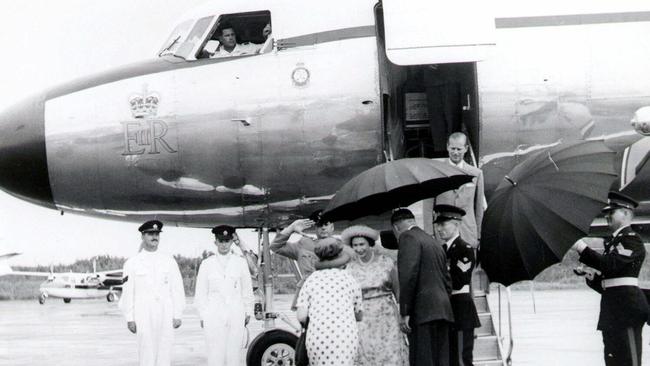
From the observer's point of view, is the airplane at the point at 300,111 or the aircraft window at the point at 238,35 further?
the aircraft window at the point at 238,35

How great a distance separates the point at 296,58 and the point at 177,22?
195cm

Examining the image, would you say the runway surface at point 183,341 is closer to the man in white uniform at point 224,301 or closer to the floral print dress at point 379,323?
the man in white uniform at point 224,301

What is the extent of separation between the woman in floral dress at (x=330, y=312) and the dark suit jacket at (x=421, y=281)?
1.30 feet

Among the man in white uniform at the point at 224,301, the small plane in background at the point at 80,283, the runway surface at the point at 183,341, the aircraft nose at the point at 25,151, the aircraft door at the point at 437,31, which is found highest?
the aircraft door at the point at 437,31

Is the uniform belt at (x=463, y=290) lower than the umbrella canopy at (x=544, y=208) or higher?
lower

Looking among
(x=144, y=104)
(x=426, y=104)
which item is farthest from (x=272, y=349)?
(x=426, y=104)

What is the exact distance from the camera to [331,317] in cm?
693

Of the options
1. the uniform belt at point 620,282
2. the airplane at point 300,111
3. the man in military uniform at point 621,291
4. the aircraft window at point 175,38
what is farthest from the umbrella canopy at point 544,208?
the aircraft window at point 175,38

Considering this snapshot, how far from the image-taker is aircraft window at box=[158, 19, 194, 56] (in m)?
10.7

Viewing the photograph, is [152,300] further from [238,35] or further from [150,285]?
[238,35]

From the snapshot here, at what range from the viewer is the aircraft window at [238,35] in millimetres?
10430

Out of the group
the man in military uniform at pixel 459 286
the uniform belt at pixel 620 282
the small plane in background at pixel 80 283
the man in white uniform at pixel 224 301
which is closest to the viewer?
the man in military uniform at pixel 459 286

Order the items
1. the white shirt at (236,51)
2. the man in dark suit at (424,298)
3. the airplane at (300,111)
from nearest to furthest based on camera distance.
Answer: the man in dark suit at (424,298) → the airplane at (300,111) → the white shirt at (236,51)

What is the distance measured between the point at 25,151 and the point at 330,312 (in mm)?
4799
